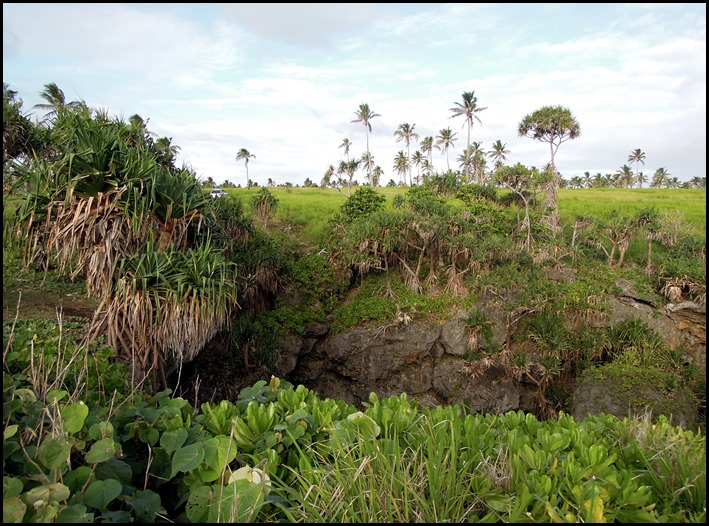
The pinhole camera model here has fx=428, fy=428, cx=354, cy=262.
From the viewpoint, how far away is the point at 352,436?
2635mm

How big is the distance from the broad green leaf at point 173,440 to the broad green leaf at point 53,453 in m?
0.47

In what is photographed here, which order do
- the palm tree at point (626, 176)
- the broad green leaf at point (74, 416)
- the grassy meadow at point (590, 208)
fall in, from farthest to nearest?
the palm tree at point (626, 176), the grassy meadow at point (590, 208), the broad green leaf at point (74, 416)

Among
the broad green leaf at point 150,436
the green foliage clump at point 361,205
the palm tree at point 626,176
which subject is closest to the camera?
the broad green leaf at point 150,436

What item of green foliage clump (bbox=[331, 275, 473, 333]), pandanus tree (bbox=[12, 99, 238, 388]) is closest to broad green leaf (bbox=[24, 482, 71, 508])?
pandanus tree (bbox=[12, 99, 238, 388])

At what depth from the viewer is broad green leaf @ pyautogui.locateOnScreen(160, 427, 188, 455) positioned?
235 centimetres

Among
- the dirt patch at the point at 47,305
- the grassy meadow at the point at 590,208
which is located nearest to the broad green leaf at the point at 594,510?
the dirt patch at the point at 47,305

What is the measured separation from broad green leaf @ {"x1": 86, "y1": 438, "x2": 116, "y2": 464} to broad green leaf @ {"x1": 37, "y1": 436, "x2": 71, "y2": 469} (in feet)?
0.31

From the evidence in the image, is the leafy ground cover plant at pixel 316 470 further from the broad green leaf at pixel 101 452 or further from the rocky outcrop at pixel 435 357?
the rocky outcrop at pixel 435 357

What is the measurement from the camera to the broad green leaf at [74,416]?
218 centimetres

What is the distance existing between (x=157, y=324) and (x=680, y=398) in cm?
1311

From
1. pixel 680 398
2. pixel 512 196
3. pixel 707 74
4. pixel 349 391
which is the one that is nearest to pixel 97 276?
pixel 707 74

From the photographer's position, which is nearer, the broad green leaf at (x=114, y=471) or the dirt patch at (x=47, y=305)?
the broad green leaf at (x=114, y=471)

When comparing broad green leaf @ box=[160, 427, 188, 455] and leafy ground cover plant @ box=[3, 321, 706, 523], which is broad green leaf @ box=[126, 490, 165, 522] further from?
broad green leaf @ box=[160, 427, 188, 455]

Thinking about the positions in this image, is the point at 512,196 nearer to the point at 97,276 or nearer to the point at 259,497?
the point at 97,276
